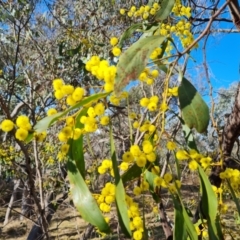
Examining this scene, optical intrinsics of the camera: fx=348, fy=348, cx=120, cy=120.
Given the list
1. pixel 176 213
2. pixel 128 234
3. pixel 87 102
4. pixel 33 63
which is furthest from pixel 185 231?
pixel 33 63

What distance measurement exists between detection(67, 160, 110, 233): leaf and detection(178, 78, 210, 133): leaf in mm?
182

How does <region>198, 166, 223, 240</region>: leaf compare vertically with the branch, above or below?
below

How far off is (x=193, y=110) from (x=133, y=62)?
125 millimetres

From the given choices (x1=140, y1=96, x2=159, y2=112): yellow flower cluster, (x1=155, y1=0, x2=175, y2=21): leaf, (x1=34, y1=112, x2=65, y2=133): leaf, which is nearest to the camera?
(x1=34, y1=112, x2=65, y2=133): leaf

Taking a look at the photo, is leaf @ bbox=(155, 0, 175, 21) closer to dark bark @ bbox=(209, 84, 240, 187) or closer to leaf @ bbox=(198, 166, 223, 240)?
leaf @ bbox=(198, 166, 223, 240)

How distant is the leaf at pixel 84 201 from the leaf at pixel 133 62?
0.17 meters

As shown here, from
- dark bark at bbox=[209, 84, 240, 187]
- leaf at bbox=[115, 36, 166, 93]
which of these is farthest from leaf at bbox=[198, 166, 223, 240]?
dark bark at bbox=[209, 84, 240, 187]

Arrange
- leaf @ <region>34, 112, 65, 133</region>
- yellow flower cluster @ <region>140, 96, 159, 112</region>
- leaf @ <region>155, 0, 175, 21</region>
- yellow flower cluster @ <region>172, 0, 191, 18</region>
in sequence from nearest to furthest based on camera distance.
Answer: leaf @ <region>34, 112, 65, 133</region> < yellow flower cluster @ <region>140, 96, 159, 112</region> < leaf @ <region>155, 0, 175, 21</region> < yellow flower cluster @ <region>172, 0, 191, 18</region>

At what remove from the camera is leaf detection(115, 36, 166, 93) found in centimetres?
45

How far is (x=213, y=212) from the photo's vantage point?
23.0 inches

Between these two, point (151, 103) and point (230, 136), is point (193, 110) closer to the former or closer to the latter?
point (151, 103)

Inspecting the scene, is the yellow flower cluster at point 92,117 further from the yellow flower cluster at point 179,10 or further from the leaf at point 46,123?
the yellow flower cluster at point 179,10

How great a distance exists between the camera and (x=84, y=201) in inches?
19.9

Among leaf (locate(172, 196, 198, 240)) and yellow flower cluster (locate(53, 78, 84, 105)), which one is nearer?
yellow flower cluster (locate(53, 78, 84, 105))
